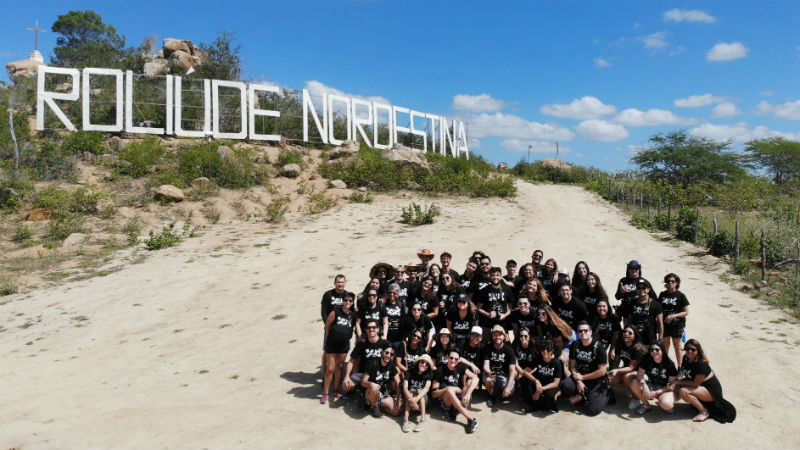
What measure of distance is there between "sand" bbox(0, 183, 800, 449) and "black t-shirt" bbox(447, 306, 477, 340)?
1102mm

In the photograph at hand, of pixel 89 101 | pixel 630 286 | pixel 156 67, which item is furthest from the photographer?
pixel 156 67

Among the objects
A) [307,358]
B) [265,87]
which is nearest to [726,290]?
[307,358]

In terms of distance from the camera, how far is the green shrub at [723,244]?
50.1ft

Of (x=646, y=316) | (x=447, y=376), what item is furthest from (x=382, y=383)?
(x=646, y=316)

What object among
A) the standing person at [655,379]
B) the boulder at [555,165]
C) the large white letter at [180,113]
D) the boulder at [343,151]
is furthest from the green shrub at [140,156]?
the boulder at [555,165]

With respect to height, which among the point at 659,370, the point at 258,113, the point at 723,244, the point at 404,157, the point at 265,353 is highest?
the point at 258,113

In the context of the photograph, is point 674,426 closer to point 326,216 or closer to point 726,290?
point 726,290

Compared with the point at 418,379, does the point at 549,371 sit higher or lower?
higher

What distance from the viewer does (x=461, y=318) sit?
7.58m

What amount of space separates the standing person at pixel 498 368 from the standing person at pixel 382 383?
1.20 m

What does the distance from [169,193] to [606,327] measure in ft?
60.7

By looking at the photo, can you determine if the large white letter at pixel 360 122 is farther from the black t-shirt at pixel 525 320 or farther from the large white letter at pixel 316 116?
the black t-shirt at pixel 525 320

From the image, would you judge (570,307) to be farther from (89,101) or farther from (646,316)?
(89,101)

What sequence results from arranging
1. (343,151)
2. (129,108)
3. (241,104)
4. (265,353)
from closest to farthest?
(265,353) → (129,108) → (241,104) → (343,151)
